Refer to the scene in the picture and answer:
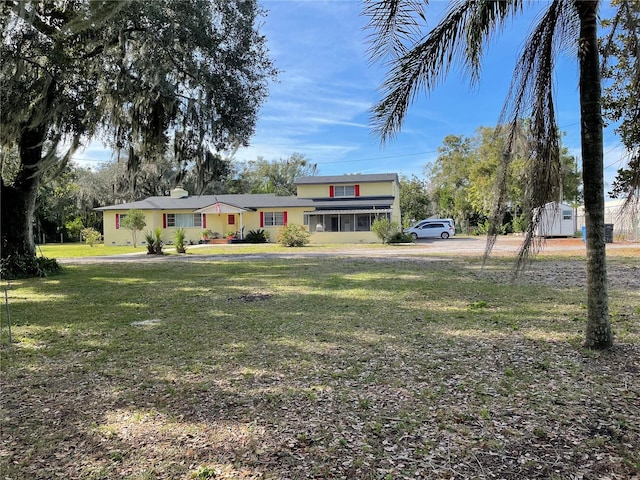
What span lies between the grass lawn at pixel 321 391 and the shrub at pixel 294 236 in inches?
637

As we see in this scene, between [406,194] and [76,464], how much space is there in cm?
4476

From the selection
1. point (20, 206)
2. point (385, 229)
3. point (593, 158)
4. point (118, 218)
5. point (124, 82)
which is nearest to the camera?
point (593, 158)

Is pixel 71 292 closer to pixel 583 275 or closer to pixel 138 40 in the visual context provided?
pixel 138 40

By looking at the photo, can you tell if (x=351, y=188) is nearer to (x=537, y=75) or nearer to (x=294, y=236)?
(x=294, y=236)

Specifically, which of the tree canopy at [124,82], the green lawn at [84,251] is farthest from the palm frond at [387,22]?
the green lawn at [84,251]

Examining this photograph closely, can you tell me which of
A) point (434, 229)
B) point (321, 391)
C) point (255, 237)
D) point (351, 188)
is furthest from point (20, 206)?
point (434, 229)

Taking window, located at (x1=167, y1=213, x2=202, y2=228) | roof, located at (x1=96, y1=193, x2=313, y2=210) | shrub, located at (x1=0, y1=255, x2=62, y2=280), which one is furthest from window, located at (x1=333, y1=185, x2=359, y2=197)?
shrub, located at (x1=0, y1=255, x2=62, y2=280)

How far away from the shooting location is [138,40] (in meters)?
8.84

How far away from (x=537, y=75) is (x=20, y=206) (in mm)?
12545

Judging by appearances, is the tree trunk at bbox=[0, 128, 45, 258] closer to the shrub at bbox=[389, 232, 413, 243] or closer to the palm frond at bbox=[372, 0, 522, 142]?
the palm frond at bbox=[372, 0, 522, 142]

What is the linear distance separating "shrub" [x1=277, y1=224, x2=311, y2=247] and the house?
466cm

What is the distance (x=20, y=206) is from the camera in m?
11.1

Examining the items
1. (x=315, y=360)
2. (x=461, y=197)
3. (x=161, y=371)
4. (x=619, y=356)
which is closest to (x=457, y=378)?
(x=315, y=360)

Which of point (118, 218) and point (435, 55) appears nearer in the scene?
point (435, 55)
